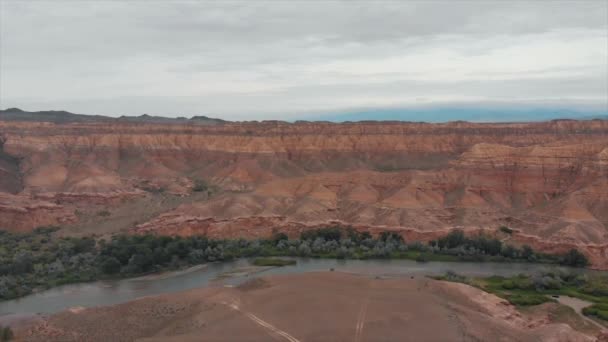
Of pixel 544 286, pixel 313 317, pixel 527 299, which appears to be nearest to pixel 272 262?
pixel 313 317

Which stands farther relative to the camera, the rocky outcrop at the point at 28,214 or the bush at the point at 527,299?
the rocky outcrop at the point at 28,214

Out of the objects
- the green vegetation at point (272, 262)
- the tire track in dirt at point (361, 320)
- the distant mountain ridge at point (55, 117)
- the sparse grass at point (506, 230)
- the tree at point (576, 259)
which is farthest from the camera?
the distant mountain ridge at point (55, 117)

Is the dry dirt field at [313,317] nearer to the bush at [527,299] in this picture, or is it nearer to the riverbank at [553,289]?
the bush at [527,299]

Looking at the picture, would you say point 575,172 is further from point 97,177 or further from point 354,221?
point 97,177

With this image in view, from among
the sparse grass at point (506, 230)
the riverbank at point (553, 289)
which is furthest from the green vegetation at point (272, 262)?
the sparse grass at point (506, 230)

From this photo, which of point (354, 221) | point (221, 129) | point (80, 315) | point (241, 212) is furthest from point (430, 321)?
point (221, 129)

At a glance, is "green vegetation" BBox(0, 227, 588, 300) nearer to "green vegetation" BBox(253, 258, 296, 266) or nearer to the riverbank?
"green vegetation" BBox(253, 258, 296, 266)
